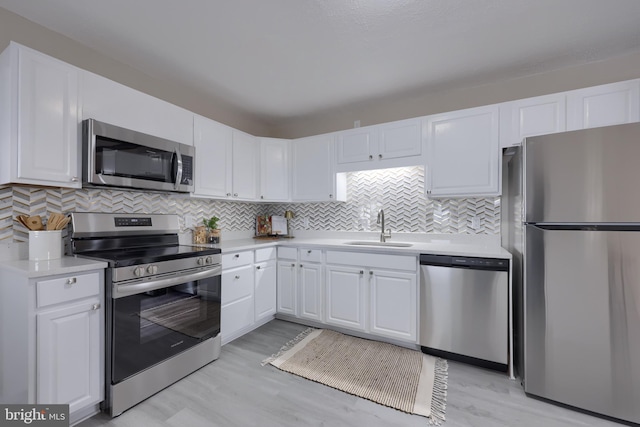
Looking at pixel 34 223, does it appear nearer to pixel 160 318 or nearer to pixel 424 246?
pixel 160 318

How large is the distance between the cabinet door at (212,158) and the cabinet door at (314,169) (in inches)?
32.7

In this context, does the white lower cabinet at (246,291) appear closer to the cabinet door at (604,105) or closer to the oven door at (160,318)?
the oven door at (160,318)

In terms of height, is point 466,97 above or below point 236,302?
above

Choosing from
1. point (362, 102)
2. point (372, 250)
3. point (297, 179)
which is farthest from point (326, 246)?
point (362, 102)

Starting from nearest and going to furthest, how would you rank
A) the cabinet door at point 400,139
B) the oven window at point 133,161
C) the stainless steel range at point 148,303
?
the stainless steel range at point 148,303, the oven window at point 133,161, the cabinet door at point 400,139

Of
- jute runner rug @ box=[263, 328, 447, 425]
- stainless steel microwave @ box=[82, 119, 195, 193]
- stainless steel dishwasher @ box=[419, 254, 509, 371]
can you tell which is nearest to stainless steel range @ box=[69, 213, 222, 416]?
stainless steel microwave @ box=[82, 119, 195, 193]

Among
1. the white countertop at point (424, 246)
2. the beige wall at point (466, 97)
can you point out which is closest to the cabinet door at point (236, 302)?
the white countertop at point (424, 246)

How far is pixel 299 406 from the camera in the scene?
184cm

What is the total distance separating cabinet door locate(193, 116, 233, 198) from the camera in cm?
270

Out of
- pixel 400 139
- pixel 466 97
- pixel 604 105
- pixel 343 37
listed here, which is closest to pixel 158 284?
pixel 343 37

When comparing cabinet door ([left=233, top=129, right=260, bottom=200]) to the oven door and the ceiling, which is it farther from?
the oven door

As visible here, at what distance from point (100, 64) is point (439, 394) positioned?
3581mm

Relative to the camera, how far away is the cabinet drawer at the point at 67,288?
1478 mm

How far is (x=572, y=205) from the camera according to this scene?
1.75 metres
